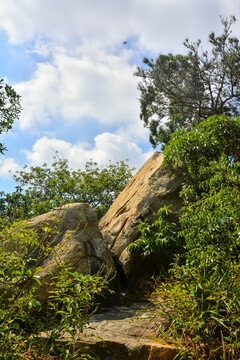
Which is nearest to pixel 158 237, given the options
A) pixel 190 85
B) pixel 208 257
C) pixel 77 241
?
pixel 77 241

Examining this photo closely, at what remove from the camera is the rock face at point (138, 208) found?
7.65 m

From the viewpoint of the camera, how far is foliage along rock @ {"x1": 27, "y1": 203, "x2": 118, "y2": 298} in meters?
5.91

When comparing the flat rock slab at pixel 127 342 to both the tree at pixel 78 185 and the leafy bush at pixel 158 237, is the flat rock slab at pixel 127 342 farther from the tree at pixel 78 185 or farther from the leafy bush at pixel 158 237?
the tree at pixel 78 185

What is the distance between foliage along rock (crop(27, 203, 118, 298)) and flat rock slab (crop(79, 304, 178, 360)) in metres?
1.22

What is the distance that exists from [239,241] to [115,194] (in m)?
11.5

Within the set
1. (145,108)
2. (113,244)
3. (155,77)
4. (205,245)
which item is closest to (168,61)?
(155,77)

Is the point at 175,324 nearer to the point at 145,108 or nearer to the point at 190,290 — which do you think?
the point at 190,290

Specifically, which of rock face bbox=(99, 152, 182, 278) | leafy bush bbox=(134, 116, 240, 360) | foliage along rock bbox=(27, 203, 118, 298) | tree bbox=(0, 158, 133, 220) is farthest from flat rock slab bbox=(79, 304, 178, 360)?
tree bbox=(0, 158, 133, 220)

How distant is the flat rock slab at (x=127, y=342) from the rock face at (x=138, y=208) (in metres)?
2.57

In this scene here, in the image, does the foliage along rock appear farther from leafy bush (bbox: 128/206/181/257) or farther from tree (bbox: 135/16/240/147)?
tree (bbox: 135/16/240/147)

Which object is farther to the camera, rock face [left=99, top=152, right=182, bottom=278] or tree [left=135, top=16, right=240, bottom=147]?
tree [left=135, top=16, right=240, bottom=147]

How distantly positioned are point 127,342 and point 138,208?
164 inches

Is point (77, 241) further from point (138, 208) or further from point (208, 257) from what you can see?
point (208, 257)

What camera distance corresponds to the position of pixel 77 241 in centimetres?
618
